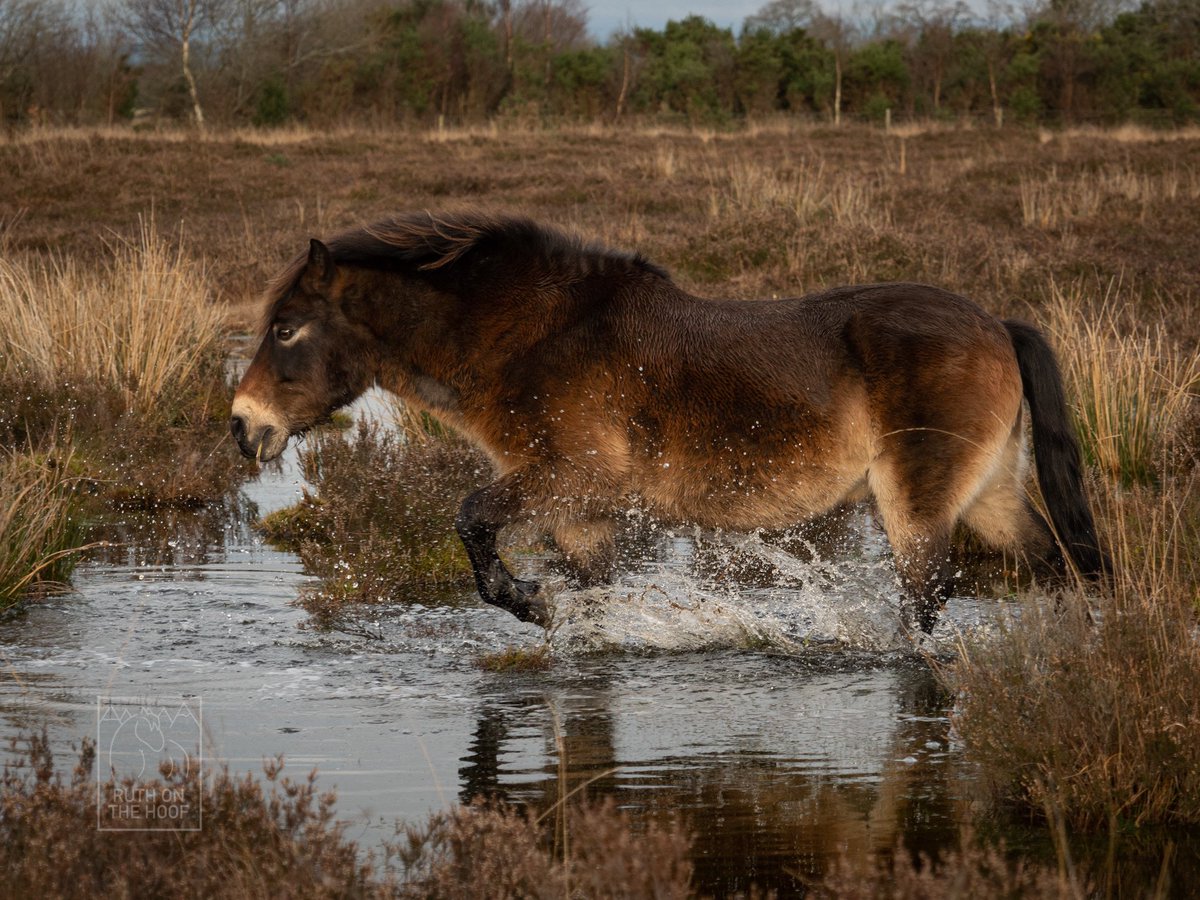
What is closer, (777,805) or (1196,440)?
(777,805)

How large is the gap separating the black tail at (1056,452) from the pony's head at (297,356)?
9.90ft

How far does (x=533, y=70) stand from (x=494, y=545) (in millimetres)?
46789

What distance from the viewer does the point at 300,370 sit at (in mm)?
5867

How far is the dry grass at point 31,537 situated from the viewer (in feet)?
20.1

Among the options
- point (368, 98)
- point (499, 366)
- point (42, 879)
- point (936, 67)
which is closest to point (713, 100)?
point (936, 67)

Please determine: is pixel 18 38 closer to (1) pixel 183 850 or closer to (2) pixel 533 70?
(2) pixel 533 70

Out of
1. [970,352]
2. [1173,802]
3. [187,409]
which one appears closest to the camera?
[1173,802]

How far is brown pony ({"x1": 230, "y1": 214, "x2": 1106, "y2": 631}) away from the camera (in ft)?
18.2

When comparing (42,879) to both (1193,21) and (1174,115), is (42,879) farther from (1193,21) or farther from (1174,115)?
(1193,21)

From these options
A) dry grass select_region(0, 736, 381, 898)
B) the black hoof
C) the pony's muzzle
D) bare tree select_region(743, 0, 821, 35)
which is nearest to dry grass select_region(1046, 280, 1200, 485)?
the black hoof

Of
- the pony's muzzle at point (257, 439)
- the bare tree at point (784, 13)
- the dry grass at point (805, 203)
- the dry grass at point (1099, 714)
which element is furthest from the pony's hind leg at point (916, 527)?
the bare tree at point (784, 13)

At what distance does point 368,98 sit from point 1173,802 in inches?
1922

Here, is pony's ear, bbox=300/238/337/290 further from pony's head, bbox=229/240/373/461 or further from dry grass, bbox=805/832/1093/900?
dry grass, bbox=805/832/1093/900

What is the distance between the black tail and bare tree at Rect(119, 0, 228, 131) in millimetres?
47138
